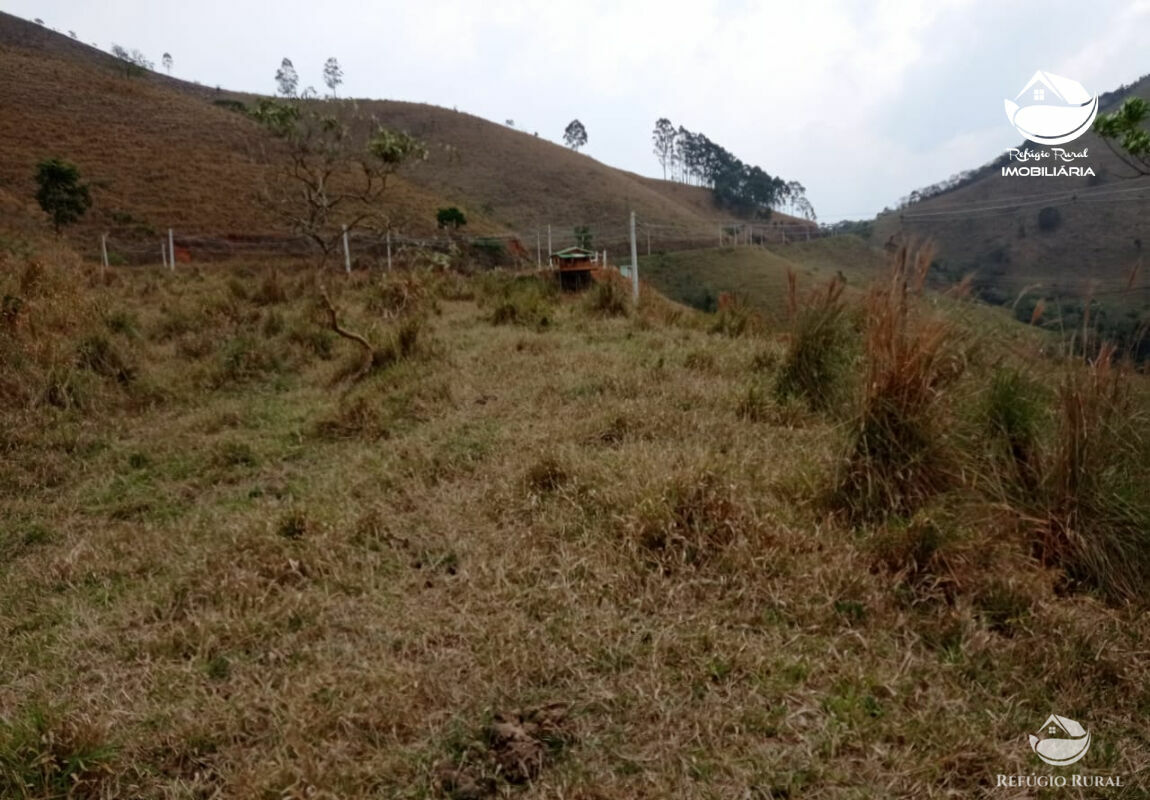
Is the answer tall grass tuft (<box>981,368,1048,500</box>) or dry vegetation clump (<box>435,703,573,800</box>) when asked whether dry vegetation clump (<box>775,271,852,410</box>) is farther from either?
dry vegetation clump (<box>435,703,573,800</box>)

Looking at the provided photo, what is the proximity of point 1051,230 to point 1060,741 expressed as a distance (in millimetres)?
5488

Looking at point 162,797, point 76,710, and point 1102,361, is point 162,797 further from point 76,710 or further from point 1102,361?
point 1102,361

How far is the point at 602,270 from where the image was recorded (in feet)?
31.9

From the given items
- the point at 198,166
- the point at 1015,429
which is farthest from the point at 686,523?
the point at 198,166

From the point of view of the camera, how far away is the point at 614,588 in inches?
78.8

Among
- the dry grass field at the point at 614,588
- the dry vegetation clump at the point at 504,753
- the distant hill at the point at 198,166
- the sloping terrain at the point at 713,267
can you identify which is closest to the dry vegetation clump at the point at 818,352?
the dry grass field at the point at 614,588

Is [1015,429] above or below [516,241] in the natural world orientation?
below

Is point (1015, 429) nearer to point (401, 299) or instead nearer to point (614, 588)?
point (614, 588)

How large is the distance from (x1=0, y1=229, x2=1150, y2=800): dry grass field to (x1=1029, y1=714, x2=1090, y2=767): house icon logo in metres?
0.03

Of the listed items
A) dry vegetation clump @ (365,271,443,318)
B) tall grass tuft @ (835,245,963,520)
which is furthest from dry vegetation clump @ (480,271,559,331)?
tall grass tuft @ (835,245,963,520)

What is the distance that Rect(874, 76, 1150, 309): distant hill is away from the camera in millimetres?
2770

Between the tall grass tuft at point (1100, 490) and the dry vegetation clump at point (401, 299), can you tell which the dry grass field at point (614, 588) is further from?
the dry vegetation clump at point (401, 299)

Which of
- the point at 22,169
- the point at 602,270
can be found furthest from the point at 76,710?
the point at 22,169

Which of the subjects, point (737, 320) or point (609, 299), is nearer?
point (737, 320)
